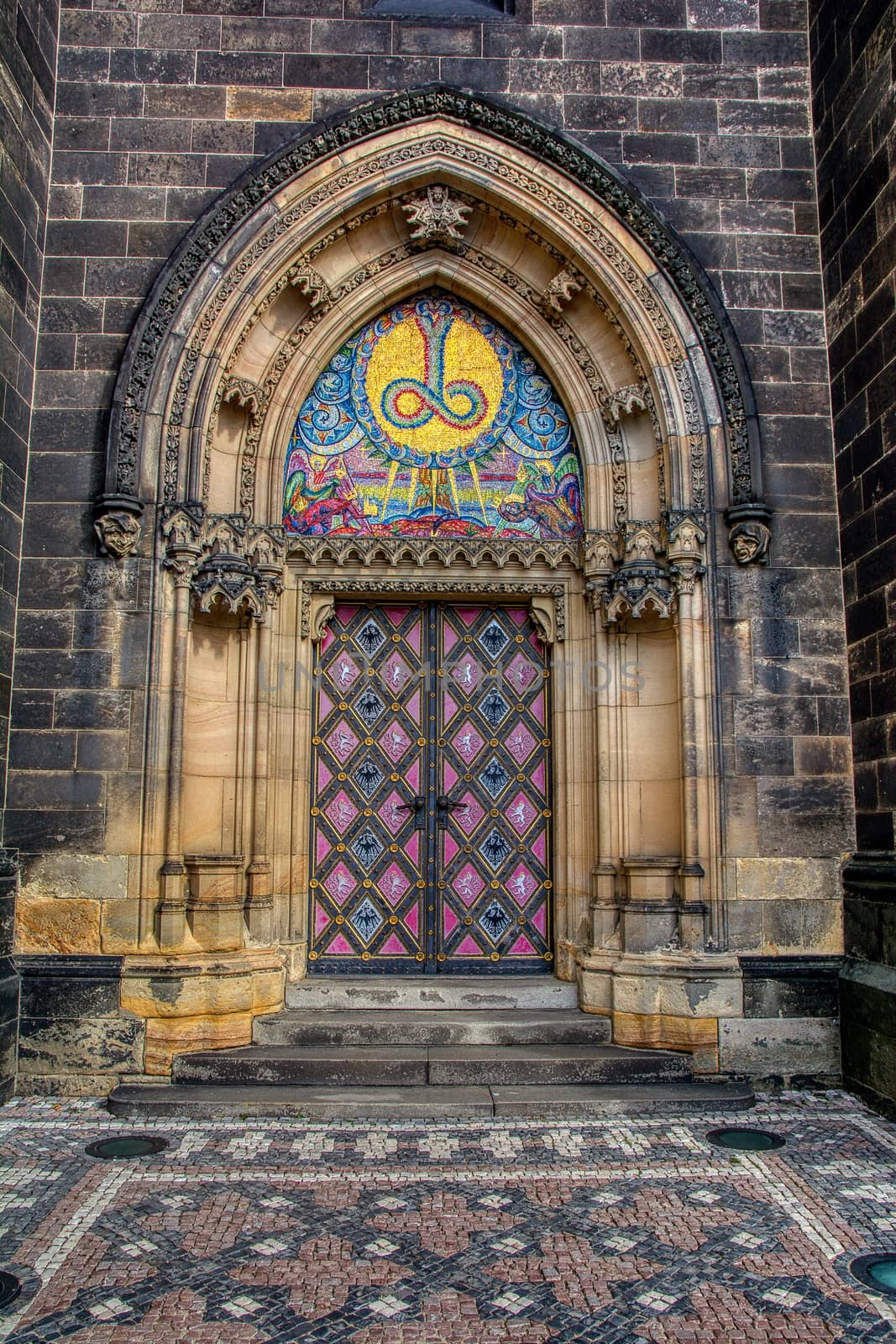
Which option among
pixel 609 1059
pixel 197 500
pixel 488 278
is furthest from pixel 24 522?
pixel 609 1059

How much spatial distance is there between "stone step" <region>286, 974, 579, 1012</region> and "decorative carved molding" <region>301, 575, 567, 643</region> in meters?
2.52

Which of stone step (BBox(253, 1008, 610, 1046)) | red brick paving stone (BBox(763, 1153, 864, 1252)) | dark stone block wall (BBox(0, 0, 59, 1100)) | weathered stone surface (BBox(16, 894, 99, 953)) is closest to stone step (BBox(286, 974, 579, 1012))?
stone step (BBox(253, 1008, 610, 1046))

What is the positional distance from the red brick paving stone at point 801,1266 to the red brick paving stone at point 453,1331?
0.99 m

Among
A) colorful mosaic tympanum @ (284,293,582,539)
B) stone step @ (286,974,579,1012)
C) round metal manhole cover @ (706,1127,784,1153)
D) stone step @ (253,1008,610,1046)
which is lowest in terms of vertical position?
round metal manhole cover @ (706,1127,784,1153)

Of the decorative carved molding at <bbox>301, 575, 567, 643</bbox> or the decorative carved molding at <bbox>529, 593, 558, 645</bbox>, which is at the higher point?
the decorative carved molding at <bbox>301, 575, 567, 643</bbox>

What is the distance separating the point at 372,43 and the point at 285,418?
2.79 metres

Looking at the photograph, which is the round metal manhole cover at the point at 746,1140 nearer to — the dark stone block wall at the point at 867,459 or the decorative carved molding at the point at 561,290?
the dark stone block wall at the point at 867,459

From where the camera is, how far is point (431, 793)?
7891mm

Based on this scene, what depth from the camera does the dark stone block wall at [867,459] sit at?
651 centimetres

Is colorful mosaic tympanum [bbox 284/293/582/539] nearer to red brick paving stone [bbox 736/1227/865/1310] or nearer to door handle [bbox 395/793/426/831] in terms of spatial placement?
door handle [bbox 395/793/426/831]

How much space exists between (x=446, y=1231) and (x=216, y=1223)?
1.00m

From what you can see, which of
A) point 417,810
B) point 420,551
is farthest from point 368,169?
point 417,810

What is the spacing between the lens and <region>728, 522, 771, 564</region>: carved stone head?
23.7 feet

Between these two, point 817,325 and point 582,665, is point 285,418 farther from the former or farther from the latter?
point 817,325
